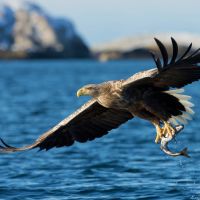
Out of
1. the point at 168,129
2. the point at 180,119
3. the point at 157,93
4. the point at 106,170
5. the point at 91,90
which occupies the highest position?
the point at 91,90

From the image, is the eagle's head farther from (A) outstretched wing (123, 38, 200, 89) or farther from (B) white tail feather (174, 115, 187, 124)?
(B) white tail feather (174, 115, 187, 124)

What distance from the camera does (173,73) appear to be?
962cm

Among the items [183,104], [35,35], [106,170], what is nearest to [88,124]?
[183,104]

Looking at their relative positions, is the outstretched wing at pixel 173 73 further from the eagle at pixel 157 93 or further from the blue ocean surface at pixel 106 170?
the blue ocean surface at pixel 106 170

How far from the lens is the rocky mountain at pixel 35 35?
5089 inches

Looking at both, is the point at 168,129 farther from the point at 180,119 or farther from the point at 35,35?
the point at 35,35

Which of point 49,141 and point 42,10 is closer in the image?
point 49,141

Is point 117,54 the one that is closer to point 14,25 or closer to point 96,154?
point 14,25

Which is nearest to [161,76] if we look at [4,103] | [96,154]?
[96,154]

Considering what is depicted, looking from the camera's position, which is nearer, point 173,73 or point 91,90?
point 173,73

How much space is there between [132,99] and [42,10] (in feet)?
448

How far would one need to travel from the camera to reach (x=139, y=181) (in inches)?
455

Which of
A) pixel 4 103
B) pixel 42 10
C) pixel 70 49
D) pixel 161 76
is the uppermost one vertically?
pixel 42 10

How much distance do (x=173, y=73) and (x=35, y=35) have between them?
12688 cm
